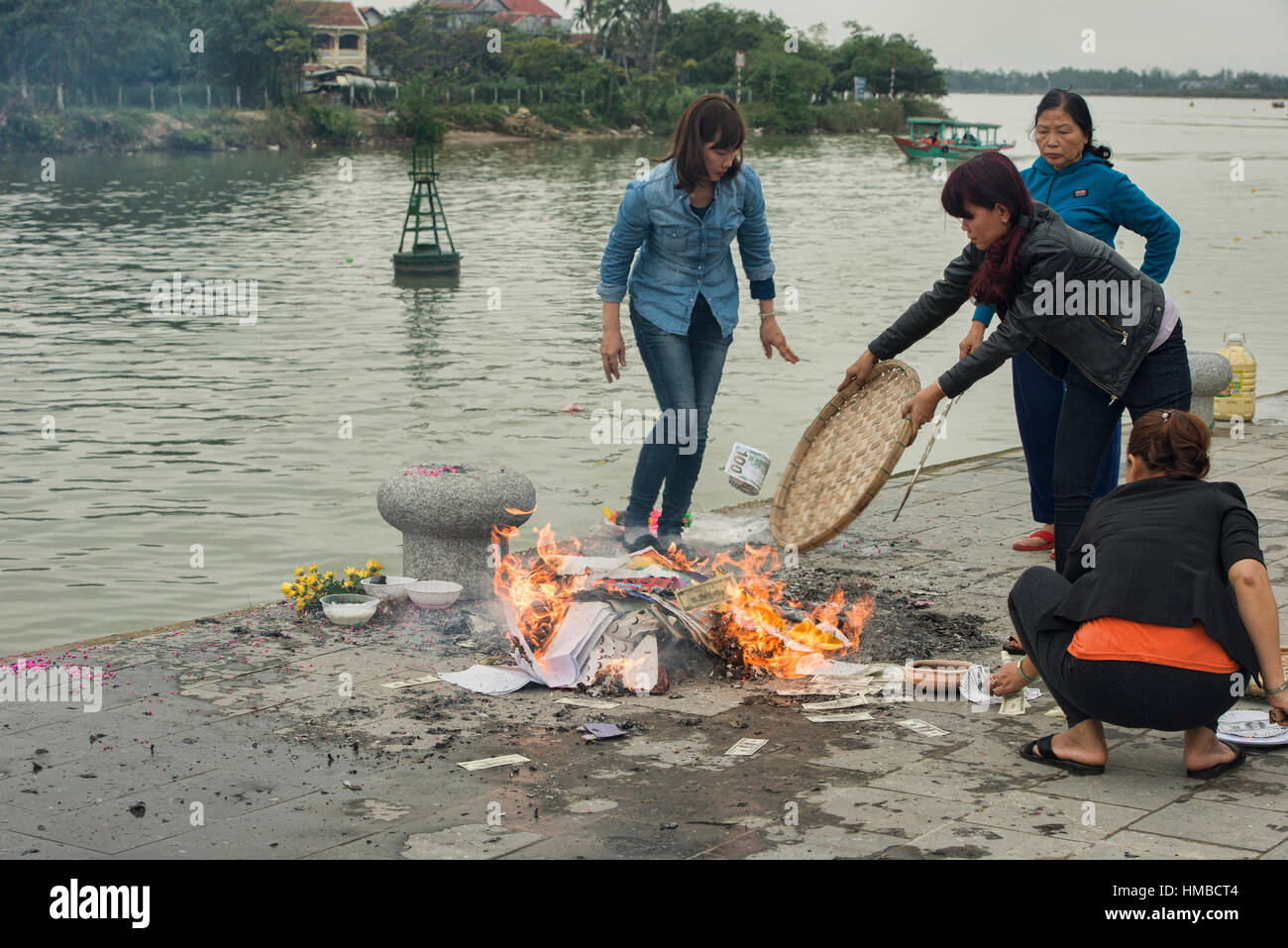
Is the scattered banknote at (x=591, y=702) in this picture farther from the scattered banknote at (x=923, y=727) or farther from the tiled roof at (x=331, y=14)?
the tiled roof at (x=331, y=14)

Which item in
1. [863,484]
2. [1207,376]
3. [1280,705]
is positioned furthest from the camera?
[1207,376]

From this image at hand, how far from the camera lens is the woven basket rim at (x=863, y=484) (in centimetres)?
556

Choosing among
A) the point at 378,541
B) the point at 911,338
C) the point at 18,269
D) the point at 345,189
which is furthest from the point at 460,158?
the point at 911,338

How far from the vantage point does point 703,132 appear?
261 inches

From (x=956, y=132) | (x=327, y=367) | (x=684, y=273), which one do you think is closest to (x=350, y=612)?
(x=684, y=273)

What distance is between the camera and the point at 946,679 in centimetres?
557

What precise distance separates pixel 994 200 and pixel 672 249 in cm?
193

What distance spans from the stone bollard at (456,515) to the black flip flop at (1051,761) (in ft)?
9.24

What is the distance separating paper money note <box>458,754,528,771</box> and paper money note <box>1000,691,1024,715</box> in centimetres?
180

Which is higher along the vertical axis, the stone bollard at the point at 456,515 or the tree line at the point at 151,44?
the tree line at the point at 151,44

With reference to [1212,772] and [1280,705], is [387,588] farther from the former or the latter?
[1280,705]

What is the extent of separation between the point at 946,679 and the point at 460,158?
70615 mm

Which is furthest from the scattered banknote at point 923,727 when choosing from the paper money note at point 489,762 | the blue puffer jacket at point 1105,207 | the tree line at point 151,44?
the tree line at point 151,44

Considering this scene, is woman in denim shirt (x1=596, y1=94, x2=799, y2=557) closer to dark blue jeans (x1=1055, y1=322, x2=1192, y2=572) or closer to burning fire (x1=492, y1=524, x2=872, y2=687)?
burning fire (x1=492, y1=524, x2=872, y2=687)
